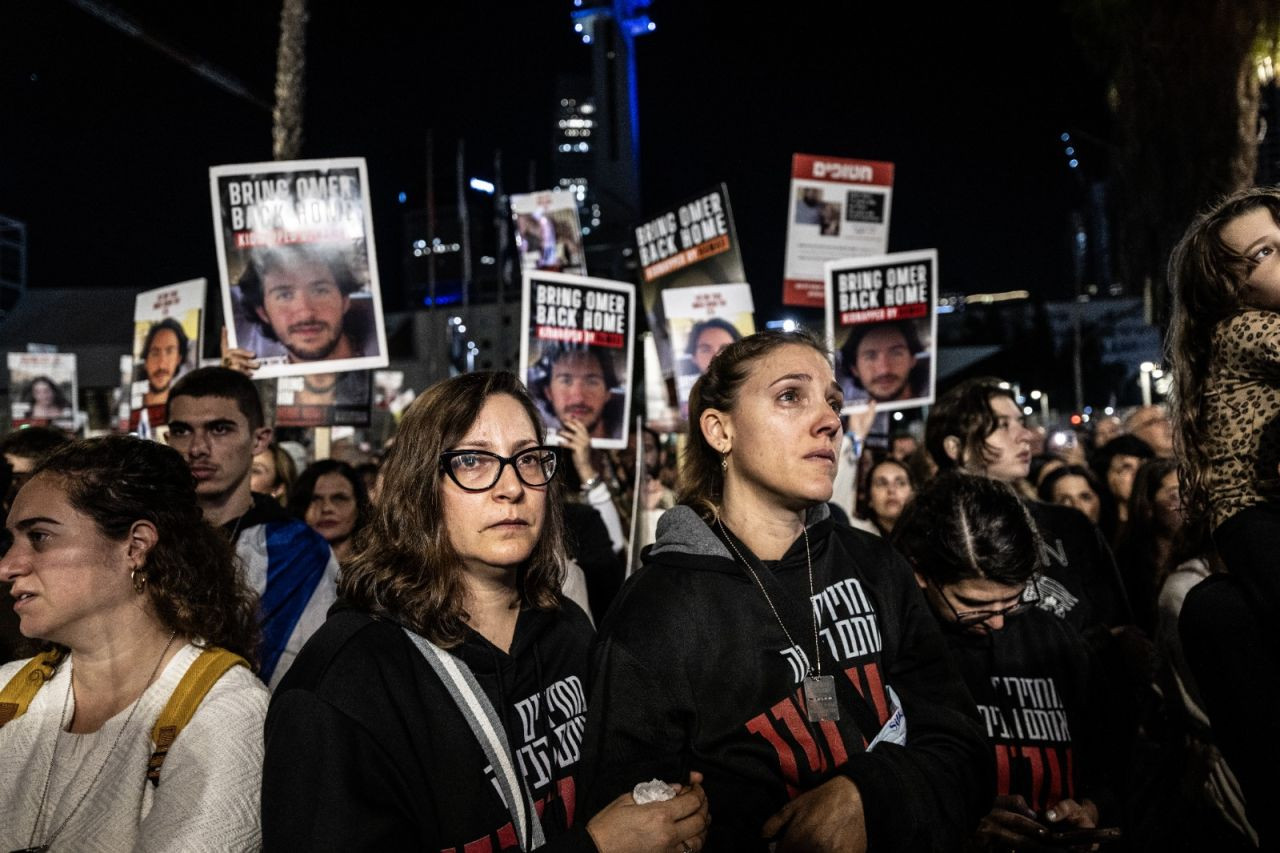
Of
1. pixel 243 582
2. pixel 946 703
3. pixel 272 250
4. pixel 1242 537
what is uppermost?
pixel 272 250

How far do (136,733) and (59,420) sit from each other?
1451 cm

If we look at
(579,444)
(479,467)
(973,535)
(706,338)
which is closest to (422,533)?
(479,467)

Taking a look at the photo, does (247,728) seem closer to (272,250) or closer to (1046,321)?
(272,250)

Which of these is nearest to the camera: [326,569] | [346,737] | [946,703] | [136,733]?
[346,737]

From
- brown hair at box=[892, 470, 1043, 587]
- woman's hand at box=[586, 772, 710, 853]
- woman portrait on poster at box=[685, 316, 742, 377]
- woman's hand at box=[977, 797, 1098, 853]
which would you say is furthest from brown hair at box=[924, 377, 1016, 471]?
woman's hand at box=[586, 772, 710, 853]

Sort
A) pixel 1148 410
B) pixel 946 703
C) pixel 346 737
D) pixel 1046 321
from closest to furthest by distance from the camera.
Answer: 1. pixel 346 737
2. pixel 946 703
3. pixel 1148 410
4. pixel 1046 321

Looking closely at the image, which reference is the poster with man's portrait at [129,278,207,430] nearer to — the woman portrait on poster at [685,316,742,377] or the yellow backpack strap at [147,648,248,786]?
the woman portrait on poster at [685,316,742,377]

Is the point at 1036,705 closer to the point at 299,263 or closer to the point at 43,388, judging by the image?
the point at 299,263

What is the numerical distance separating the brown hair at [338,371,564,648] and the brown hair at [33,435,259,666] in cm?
51

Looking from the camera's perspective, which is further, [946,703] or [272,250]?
[272,250]

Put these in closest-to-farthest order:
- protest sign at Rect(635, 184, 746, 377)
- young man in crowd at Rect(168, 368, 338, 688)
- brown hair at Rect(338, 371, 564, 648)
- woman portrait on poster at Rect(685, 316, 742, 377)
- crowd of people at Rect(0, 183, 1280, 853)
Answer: crowd of people at Rect(0, 183, 1280, 853)
brown hair at Rect(338, 371, 564, 648)
young man in crowd at Rect(168, 368, 338, 688)
woman portrait on poster at Rect(685, 316, 742, 377)
protest sign at Rect(635, 184, 746, 377)

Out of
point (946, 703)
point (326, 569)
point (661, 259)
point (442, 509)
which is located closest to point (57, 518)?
point (442, 509)

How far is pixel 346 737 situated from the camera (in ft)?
7.22

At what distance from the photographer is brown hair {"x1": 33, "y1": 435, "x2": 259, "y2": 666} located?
110 inches
